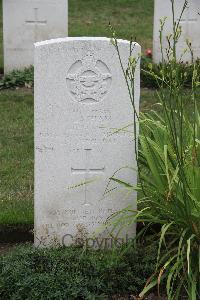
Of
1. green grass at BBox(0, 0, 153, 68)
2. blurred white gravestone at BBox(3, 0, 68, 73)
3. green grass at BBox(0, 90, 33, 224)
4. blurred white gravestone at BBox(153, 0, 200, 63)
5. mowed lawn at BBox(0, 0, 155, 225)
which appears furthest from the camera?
green grass at BBox(0, 0, 153, 68)

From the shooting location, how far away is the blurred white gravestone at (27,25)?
9875mm

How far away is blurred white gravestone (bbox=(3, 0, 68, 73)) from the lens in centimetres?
988

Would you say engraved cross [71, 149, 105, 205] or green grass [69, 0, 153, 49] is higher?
green grass [69, 0, 153, 49]

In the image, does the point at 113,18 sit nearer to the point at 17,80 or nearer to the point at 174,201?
the point at 17,80

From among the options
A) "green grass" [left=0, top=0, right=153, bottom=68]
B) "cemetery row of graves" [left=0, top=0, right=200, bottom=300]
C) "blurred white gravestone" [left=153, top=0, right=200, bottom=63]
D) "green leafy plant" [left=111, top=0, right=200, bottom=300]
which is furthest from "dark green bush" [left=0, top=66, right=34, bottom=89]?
"green leafy plant" [left=111, top=0, right=200, bottom=300]

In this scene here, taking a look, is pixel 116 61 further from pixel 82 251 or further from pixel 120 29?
pixel 120 29

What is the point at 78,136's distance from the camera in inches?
180

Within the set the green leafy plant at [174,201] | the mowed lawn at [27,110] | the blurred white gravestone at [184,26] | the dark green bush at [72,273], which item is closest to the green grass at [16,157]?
the mowed lawn at [27,110]

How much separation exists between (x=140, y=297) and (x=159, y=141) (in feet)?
3.62

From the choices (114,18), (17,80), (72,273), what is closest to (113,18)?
(114,18)

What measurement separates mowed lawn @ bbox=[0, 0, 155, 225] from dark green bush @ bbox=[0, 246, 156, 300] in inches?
29.5

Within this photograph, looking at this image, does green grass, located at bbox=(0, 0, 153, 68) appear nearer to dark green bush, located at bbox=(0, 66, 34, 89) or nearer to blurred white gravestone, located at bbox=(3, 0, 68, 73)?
blurred white gravestone, located at bbox=(3, 0, 68, 73)

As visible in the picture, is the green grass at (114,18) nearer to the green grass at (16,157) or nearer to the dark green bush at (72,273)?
the green grass at (16,157)

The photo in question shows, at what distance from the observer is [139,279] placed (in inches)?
167
